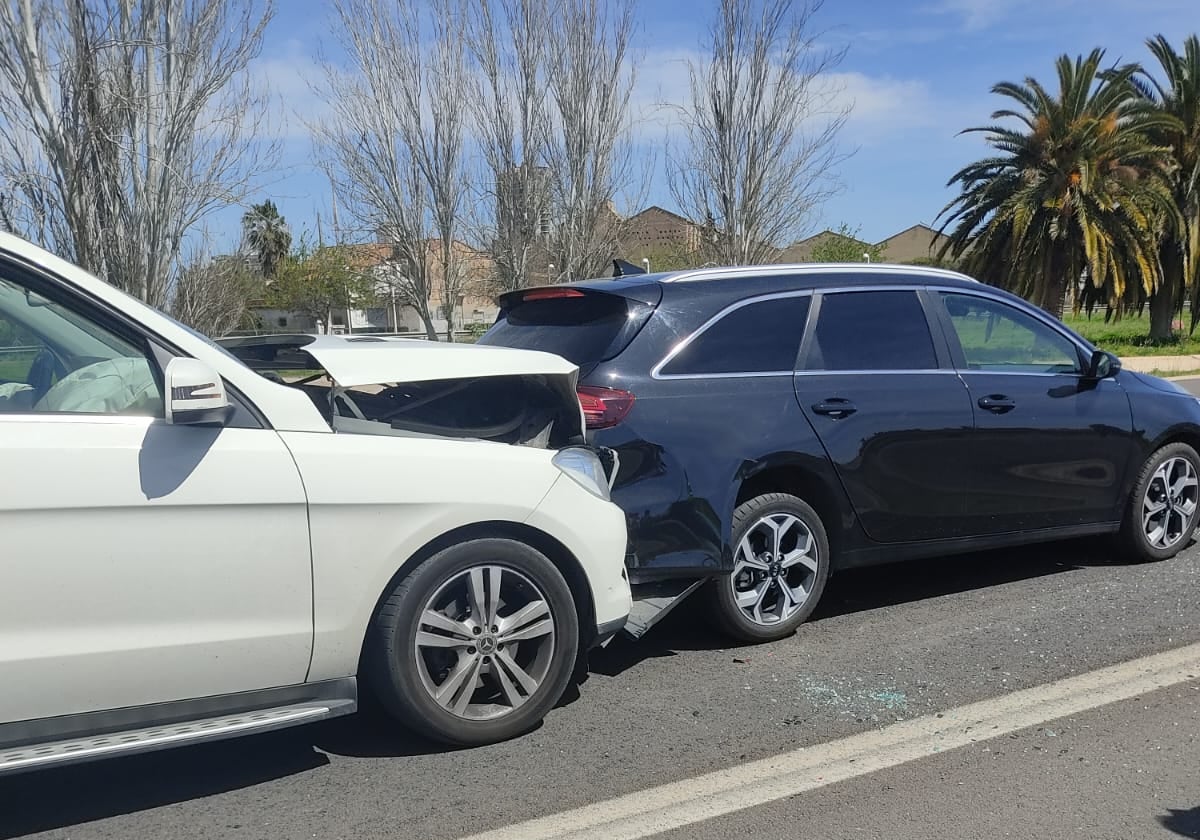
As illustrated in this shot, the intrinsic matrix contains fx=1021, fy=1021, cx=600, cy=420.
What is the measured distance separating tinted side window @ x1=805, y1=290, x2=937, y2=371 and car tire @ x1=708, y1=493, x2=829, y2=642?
749mm

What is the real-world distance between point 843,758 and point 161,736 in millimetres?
2269

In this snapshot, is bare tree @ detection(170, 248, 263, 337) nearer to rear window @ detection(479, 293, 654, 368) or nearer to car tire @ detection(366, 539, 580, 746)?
rear window @ detection(479, 293, 654, 368)

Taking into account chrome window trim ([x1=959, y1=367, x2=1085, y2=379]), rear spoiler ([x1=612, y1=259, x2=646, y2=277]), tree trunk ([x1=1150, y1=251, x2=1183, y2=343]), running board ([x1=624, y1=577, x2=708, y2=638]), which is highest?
tree trunk ([x1=1150, y1=251, x2=1183, y2=343])

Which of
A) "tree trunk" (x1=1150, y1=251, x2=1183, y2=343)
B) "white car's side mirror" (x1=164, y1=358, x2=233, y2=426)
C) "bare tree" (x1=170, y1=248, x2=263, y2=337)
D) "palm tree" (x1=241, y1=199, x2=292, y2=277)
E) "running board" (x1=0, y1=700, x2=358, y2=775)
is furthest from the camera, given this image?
"palm tree" (x1=241, y1=199, x2=292, y2=277)

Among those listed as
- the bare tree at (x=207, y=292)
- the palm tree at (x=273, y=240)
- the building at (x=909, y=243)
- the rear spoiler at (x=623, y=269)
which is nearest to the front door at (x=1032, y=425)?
the rear spoiler at (x=623, y=269)

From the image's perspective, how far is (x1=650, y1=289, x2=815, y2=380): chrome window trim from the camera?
4559 mm

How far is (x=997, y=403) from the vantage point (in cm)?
544

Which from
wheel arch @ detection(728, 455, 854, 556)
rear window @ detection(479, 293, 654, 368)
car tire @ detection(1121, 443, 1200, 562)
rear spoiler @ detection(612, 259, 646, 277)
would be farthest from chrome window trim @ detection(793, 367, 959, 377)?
car tire @ detection(1121, 443, 1200, 562)

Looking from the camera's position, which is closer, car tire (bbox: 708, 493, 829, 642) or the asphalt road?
the asphalt road

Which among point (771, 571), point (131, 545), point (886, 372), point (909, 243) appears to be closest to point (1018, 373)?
point (886, 372)

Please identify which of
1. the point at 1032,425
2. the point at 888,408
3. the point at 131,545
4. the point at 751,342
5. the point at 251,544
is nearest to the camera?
the point at 131,545

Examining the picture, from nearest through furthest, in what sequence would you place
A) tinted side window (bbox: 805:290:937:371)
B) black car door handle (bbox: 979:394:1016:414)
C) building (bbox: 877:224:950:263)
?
tinted side window (bbox: 805:290:937:371), black car door handle (bbox: 979:394:1016:414), building (bbox: 877:224:950:263)

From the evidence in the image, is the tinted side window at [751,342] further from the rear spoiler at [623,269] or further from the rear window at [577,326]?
the rear spoiler at [623,269]

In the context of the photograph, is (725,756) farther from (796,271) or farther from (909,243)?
(909,243)
